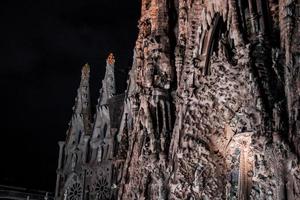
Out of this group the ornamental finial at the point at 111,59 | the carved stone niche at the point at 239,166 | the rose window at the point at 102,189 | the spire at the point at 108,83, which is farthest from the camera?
the ornamental finial at the point at 111,59

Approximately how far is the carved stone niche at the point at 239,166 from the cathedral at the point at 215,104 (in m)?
0.02

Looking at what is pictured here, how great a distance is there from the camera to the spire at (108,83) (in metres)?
17.6

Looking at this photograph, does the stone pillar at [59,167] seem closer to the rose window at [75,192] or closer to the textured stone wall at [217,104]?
the rose window at [75,192]

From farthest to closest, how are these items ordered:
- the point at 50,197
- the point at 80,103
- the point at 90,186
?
the point at 50,197 < the point at 80,103 < the point at 90,186

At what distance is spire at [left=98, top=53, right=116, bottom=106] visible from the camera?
17625 mm

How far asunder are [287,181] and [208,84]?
101 inches

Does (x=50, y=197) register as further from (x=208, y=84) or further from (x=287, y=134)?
(x=287, y=134)

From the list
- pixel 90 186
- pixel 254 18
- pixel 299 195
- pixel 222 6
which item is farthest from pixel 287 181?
pixel 90 186

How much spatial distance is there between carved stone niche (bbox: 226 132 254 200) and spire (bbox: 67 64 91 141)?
986 cm

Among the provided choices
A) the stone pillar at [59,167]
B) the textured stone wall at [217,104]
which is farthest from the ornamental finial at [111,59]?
the textured stone wall at [217,104]

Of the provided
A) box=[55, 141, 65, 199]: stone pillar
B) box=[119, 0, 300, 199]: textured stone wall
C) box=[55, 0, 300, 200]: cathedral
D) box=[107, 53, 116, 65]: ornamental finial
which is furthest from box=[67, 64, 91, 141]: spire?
box=[119, 0, 300, 199]: textured stone wall

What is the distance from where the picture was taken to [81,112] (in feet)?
60.3

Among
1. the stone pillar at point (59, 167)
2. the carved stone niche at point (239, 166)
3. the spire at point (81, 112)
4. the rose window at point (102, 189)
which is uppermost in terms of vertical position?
the spire at point (81, 112)

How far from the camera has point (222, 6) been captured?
8977mm
